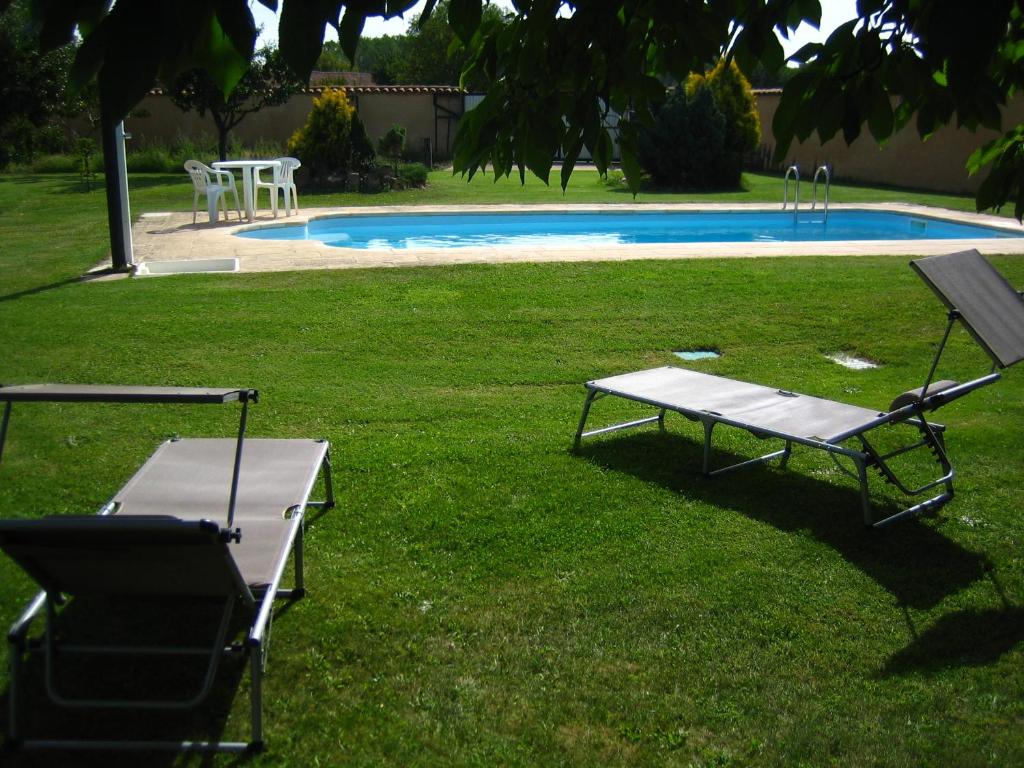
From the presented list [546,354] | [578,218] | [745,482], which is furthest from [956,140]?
[745,482]

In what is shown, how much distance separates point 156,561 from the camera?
2965mm

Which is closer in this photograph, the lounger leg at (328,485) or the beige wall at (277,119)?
the lounger leg at (328,485)

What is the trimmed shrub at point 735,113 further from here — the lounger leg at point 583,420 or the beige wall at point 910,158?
the lounger leg at point 583,420

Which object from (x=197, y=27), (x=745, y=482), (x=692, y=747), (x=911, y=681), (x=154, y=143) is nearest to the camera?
(x=197, y=27)

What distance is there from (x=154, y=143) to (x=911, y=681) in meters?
29.3

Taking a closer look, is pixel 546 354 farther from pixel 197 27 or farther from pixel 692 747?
pixel 197 27

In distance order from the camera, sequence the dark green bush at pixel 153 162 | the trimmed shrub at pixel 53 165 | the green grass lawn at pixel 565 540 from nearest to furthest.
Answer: the green grass lawn at pixel 565 540 → the trimmed shrub at pixel 53 165 → the dark green bush at pixel 153 162

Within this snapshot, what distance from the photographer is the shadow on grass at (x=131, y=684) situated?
3047mm

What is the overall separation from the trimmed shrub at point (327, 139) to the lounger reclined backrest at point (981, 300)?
62.2 feet

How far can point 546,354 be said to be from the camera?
7.83 meters

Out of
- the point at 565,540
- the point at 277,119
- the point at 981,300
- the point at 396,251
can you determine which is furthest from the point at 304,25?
the point at 277,119

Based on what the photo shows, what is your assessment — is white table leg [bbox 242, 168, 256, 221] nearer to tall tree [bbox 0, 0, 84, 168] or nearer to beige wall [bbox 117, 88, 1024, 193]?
tall tree [bbox 0, 0, 84, 168]

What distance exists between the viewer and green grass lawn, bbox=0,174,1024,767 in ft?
10.4

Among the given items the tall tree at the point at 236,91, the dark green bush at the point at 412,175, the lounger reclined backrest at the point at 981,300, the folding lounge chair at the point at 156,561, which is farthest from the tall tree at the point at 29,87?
the lounger reclined backrest at the point at 981,300
